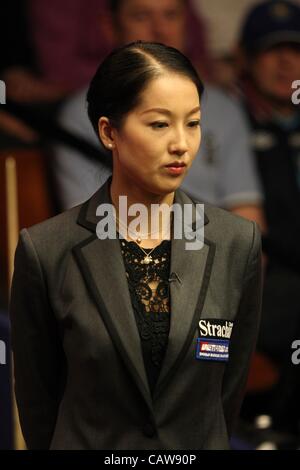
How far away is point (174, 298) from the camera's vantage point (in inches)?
95.2

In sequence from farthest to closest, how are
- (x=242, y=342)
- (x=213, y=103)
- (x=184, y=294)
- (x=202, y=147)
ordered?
(x=213, y=103) < (x=202, y=147) < (x=242, y=342) < (x=184, y=294)

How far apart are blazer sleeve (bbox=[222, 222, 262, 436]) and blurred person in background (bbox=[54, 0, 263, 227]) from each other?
235 cm

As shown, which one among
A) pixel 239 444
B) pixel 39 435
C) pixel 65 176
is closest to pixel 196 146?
pixel 39 435

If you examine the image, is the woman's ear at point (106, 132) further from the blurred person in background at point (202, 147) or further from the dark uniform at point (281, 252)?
the blurred person in background at point (202, 147)

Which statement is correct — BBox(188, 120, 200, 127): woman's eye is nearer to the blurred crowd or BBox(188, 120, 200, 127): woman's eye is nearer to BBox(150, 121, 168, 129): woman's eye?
BBox(150, 121, 168, 129): woman's eye

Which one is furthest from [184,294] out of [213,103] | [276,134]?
[276,134]

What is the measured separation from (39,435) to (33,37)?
2.98 meters

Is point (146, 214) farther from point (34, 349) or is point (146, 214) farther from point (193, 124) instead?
point (34, 349)

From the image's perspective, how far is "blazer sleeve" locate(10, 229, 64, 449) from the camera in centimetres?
249

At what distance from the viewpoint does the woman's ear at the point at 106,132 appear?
95.8 inches

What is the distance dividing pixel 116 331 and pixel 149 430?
0.76ft

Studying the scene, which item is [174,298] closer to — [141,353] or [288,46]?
[141,353]

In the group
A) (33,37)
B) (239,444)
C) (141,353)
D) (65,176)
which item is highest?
(33,37)

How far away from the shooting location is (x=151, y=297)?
2.44 m
